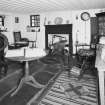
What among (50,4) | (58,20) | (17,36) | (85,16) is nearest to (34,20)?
(17,36)

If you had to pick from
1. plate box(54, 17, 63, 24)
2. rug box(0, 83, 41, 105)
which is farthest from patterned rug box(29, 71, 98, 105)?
plate box(54, 17, 63, 24)

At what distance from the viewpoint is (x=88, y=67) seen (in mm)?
4055

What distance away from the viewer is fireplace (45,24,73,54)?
658 centimetres

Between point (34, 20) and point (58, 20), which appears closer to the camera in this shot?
point (58, 20)

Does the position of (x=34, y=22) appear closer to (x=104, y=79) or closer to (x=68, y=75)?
(x=68, y=75)

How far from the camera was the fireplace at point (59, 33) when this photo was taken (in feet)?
21.6

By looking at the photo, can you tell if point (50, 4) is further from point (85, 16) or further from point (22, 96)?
point (22, 96)

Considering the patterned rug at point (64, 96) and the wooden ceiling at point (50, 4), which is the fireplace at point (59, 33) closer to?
the wooden ceiling at point (50, 4)

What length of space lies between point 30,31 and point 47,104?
5.89 metres

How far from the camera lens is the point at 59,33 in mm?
6773

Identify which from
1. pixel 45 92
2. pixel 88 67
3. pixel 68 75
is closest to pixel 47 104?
pixel 45 92

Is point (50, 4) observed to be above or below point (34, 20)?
above

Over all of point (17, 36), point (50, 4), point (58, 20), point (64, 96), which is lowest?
point (64, 96)

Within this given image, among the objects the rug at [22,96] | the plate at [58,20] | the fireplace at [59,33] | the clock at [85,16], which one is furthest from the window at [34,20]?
the rug at [22,96]
